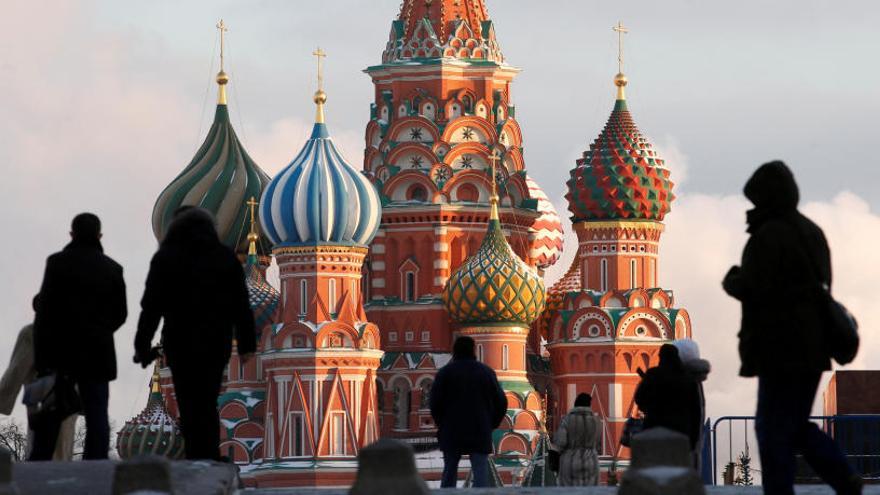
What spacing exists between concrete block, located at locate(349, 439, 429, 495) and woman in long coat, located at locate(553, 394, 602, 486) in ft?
32.9

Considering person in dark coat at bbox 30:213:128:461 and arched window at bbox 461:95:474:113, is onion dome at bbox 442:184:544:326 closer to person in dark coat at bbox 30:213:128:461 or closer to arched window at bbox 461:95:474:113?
arched window at bbox 461:95:474:113

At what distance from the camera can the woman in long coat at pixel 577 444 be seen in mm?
23719

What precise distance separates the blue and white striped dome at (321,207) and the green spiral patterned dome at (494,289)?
2309mm

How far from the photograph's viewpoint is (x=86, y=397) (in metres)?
17.2

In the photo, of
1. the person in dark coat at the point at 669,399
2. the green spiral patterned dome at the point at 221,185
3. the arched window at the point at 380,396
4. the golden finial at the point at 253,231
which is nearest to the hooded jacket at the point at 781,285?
the person in dark coat at the point at 669,399

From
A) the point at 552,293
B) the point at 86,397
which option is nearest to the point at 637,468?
the point at 86,397

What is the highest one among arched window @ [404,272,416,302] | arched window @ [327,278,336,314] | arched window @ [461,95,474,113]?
arched window @ [461,95,474,113]

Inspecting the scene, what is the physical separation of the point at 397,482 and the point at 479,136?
2116 inches

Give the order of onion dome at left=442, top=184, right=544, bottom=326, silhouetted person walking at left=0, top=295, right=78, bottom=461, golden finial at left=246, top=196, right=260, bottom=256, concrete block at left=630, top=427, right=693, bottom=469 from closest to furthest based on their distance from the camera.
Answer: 1. concrete block at left=630, top=427, right=693, bottom=469
2. silhouetted person walking at left=0, top=295, right=78, bottom=461
3. onion dome at left=442, top=184, right=544, bottom=326
4. golden finial at left=246, top=196, right=260, bottom=256

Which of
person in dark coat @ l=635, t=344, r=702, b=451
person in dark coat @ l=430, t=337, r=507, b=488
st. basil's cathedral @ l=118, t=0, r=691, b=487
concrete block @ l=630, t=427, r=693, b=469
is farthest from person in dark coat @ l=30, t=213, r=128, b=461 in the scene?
st. basil's cathedral @ l=118, t=0, r=691, b=487

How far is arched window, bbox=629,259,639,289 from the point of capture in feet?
216

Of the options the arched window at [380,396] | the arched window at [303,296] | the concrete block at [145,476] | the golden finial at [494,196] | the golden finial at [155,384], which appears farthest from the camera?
the golden finial at [155,384]

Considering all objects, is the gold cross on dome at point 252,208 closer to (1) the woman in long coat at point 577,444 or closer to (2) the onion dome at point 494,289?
(2) the onion dome at point 494,289

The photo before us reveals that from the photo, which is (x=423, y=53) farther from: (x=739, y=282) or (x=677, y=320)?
(x=739, y=282)
